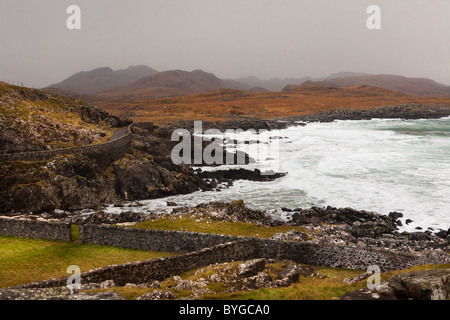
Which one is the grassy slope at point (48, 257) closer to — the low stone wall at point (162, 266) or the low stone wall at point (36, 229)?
the low stone wall at point (36, 229)

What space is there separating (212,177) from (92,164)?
16250 millimetres

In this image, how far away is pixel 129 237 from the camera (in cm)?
2420

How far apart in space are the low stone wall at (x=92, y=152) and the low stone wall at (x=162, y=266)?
2669 centimetres

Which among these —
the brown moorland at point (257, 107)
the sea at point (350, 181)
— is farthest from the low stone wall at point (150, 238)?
the brown moorland at point (257, 107)

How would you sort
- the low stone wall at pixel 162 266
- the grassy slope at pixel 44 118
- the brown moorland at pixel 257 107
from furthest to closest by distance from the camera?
the brown moorland at pixel 257 107, the grassy slope at pixel 44 118, the low stone wall at pixel 162 266

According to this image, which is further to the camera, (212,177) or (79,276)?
(212,177)

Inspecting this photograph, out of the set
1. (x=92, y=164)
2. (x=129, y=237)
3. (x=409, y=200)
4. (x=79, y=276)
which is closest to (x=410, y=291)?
(x=79, y=276)

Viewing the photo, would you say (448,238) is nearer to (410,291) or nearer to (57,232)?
(410,291)

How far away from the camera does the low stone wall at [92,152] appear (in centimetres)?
3762

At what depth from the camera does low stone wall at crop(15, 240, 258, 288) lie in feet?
53.8

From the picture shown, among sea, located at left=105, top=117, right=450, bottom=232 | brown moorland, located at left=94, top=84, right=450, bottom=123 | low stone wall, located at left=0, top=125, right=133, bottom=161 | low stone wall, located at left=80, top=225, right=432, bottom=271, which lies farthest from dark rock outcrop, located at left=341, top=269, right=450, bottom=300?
brown moorland, located at left=94, top=84, right=450, bottom=123

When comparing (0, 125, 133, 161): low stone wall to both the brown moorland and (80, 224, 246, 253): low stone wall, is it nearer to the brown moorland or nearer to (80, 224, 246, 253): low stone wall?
(80, 224, 246, 253): low stone wall

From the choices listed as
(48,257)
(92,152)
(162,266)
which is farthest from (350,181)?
(48,257)
